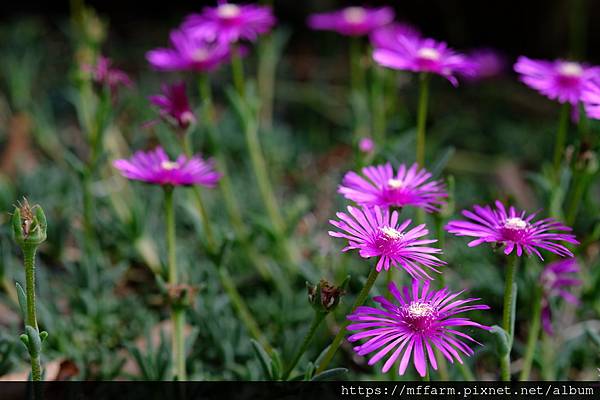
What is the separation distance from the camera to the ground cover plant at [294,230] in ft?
3.82

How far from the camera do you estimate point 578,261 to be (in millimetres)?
1866

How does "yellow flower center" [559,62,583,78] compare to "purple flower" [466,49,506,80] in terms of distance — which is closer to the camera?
"yellow flower center" [559,62,583,78]

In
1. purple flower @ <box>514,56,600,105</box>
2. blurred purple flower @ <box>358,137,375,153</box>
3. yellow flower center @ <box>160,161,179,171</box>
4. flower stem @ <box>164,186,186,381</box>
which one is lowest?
flower stem @ <box>164,186,186,381</box>

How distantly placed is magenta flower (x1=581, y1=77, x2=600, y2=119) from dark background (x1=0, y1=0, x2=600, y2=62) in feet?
6.18

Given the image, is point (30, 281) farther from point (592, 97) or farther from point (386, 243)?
point (592, 97)

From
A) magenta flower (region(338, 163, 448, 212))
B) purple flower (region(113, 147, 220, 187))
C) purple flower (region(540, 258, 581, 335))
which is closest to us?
magenta flower (region(338, 163, 448, 212))

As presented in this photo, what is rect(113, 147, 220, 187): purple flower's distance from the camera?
1.38m

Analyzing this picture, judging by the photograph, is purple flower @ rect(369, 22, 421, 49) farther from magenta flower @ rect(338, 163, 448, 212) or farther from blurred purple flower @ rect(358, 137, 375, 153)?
magenta flower @ rect(338, 163, 448, 212)

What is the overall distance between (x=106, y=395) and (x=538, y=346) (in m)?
1.09

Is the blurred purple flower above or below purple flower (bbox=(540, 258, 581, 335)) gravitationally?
above

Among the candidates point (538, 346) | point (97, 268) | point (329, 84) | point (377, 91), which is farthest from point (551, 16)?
point (97, 268)

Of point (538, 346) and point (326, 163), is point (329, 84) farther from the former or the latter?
point (538, 346)

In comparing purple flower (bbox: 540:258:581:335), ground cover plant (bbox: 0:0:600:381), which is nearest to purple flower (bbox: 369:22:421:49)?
ground cover plant (bbox: 0:0:600:381)

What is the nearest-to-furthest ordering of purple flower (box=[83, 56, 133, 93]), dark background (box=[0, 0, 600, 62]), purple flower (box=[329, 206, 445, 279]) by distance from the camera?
purple flower (box=[329, 206, 445, 279]) → purple flower (box=[83, 56, 133, 93]) → dark background (box=[0, 0, 600, 62])
